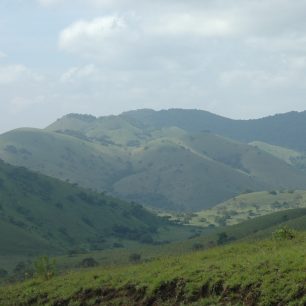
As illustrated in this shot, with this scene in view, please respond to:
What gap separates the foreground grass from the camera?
23644 millimetres

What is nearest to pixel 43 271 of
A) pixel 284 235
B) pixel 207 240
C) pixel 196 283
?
pixel 196 283

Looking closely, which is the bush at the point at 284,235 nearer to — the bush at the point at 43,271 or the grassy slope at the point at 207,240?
the bush at the point at 43,271

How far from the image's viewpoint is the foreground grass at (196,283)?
23644 millimetres

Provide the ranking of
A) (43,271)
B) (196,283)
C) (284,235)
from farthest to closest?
(43,271), (284,235), (196,283)

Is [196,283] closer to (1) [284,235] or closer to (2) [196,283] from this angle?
(2) [196,283]

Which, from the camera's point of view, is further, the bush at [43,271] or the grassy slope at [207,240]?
the grassy slope at [207,240]

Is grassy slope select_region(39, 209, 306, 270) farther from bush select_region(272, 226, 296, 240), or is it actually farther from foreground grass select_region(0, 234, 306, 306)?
foreground grass select_region(0, 234, 306, 306)

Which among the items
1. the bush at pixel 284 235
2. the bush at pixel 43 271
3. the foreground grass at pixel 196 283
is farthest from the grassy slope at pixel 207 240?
the foreground grass at pixel 196 283

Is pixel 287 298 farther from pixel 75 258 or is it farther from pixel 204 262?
pixel 75 258

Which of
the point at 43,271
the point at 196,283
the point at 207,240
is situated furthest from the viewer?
the point at 207,240

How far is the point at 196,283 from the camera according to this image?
26.7m

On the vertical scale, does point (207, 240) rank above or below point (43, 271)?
below

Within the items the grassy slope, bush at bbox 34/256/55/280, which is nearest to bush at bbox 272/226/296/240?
bush at bbox 34/256/55/280

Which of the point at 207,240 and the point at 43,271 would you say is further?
the point at 207,240
